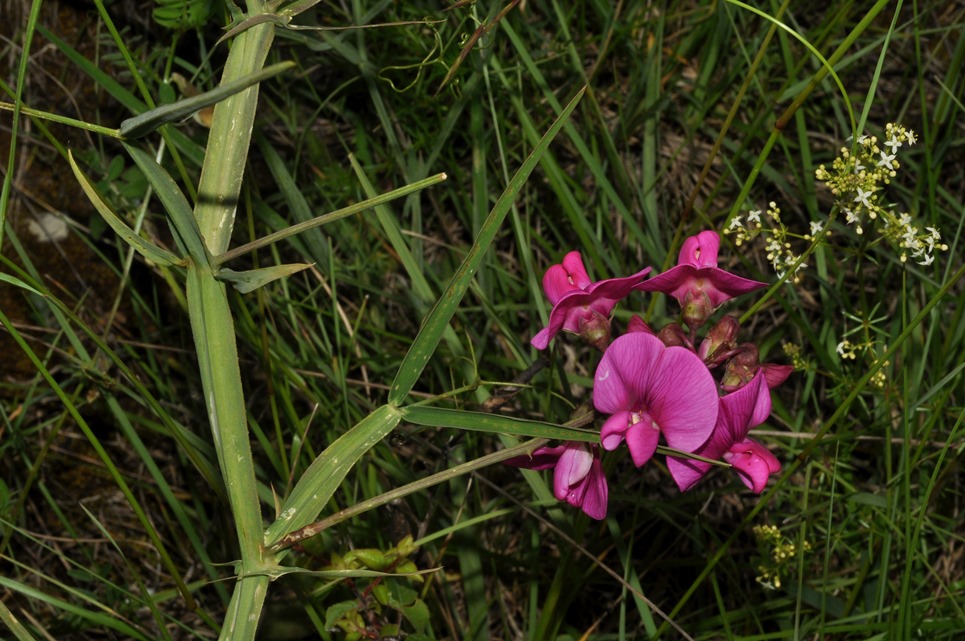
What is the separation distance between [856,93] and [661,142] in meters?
0.54

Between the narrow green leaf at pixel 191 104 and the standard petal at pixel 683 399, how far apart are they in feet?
1.96

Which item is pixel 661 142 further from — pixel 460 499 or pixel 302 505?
pixel 302 505

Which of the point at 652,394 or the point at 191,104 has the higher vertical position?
the point at 191,104

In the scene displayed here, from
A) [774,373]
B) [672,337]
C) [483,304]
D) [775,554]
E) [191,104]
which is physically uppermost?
[191,104]

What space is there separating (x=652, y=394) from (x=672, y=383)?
0.03 m

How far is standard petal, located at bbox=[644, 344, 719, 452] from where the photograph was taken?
111cm

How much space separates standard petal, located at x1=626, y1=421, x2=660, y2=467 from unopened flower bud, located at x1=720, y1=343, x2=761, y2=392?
16 cm

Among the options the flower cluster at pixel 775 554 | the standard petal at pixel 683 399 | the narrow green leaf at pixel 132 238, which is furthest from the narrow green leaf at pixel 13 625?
the flower cluster at pixel 775 554

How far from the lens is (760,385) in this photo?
118 cm

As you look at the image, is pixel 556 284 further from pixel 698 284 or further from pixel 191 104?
pixel 191 104

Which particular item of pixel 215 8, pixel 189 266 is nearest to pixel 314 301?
pixel 215 8

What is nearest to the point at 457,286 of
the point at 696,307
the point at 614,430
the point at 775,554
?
the point at 614,430

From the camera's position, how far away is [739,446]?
1229mm

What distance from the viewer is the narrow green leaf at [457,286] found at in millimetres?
1058
